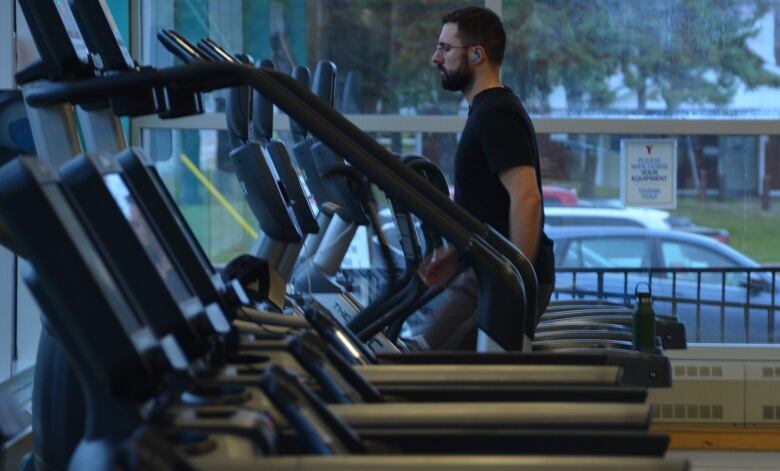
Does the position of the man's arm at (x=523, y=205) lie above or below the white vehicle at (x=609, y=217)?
above

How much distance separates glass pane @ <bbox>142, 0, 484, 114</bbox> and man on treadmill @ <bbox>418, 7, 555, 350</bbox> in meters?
1.44

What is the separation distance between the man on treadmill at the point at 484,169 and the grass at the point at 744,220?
67.9 inches

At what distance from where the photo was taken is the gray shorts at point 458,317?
11.7 feet

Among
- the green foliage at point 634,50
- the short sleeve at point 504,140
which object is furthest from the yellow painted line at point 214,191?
the short sleeve at point 504,140

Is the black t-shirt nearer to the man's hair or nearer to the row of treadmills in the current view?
the man's hair

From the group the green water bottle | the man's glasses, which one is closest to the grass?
the green water bottle

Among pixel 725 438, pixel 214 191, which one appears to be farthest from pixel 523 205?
pixel 214 191

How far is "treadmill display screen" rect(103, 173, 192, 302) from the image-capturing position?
1.72 metres

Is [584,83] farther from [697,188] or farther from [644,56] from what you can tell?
[697,188]

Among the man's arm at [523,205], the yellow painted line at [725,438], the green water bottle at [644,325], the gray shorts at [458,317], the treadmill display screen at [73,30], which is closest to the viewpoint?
the treadmill display screen at [73,30]

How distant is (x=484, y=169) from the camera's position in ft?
11.7

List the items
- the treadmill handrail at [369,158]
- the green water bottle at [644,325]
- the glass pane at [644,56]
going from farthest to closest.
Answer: the glass pane at [644,56], the green water bottle at [644,325], the treadmill handrail at [369,158]

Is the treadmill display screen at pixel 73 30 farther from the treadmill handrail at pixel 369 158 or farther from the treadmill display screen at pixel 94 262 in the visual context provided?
the treadmill display screen at pixel 94 262

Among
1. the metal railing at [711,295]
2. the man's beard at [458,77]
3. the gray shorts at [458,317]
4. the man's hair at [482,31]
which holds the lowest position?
the metal railing at [711,295]
